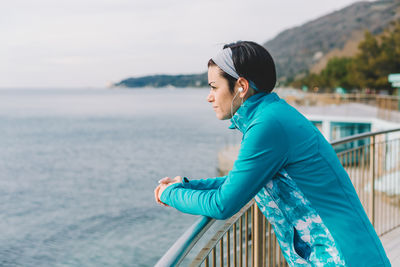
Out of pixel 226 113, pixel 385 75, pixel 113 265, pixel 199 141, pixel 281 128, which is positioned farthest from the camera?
pixel 199 141

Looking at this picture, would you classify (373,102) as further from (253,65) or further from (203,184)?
(253,65)

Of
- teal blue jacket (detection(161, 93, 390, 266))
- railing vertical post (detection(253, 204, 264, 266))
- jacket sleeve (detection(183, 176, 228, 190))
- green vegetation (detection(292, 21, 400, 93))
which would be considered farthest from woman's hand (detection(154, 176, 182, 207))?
green vegetation (detection(292, 21, 400, 93))

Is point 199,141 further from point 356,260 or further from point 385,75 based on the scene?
point 356,260

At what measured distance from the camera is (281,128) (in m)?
1.48

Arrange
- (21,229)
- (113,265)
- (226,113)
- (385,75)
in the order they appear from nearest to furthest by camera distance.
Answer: (226,113) < (113,265) < (21,229) < (385,75)

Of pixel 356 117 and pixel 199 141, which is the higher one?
pixel 356 117

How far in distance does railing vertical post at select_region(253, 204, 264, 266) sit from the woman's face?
1.00m

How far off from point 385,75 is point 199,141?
30.6m

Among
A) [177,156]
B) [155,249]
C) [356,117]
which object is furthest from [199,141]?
[155,249]

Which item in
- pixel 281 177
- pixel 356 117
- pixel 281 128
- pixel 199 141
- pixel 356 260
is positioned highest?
pixel 281 128

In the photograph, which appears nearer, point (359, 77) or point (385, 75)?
point (385, 75)

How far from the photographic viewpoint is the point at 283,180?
1.54m

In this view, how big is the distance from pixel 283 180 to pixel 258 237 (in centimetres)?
109

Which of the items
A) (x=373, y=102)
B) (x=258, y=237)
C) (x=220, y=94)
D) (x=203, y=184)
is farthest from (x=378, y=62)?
(x=220, y=94)
